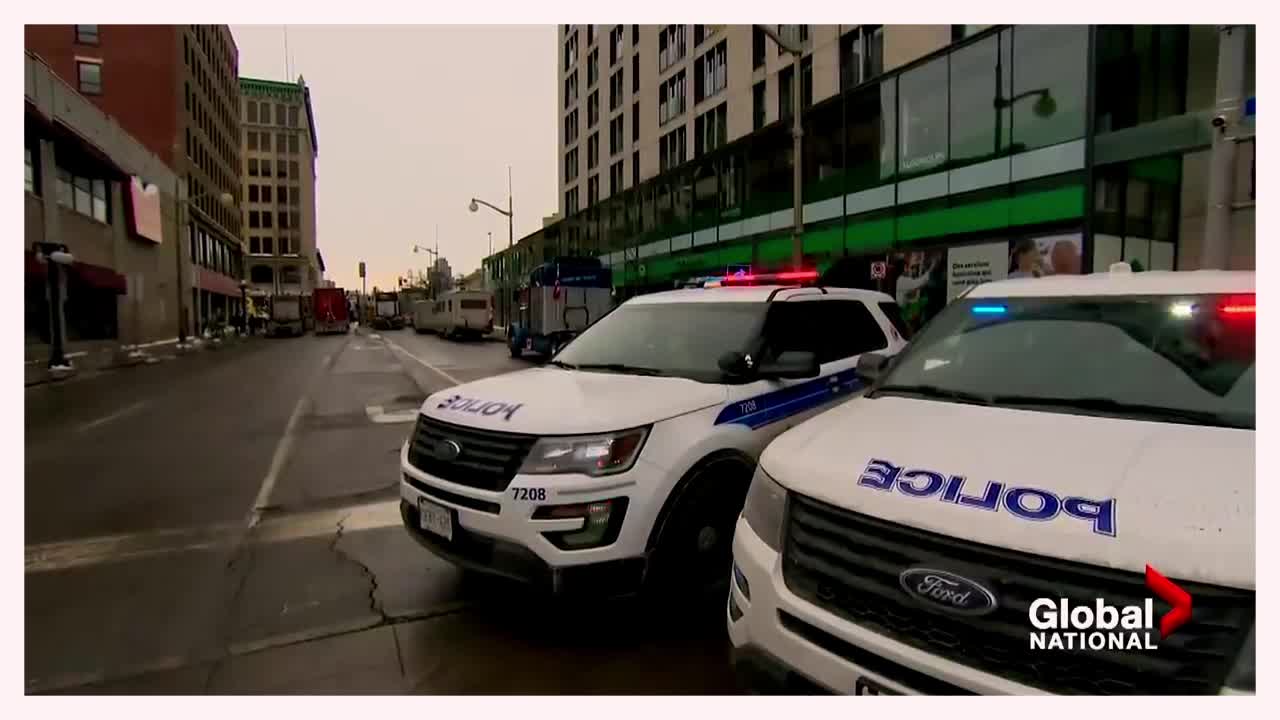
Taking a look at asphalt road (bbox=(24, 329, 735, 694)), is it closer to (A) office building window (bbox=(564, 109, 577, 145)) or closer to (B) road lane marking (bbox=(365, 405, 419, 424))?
(B) road lane marking (bbox=(365, 405, 419, 424))

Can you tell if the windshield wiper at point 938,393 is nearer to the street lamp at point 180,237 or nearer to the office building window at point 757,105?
the office building window at point 757,105

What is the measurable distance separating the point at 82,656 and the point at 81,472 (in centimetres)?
505

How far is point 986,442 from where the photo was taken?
2.51 m

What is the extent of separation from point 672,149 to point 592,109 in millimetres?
13882

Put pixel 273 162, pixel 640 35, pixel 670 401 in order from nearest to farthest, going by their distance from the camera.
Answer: pixel 670 401, pixel 640 35, pixel 273 162

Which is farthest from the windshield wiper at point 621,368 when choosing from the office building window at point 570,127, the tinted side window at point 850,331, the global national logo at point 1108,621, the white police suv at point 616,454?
the office building window at point 570,127

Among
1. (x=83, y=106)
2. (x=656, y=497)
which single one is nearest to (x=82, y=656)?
(x=656, y=497)

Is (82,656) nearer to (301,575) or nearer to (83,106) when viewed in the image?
(301,575)

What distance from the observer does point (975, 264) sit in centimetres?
1767

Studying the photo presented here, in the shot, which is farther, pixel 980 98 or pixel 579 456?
pixel 980 98

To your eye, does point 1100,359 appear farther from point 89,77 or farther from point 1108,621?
point 89,77

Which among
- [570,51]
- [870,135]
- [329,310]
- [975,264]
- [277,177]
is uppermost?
[277,177]

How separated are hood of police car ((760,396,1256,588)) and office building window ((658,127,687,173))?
3318 cm

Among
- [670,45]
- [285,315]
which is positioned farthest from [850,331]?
[285,315]
